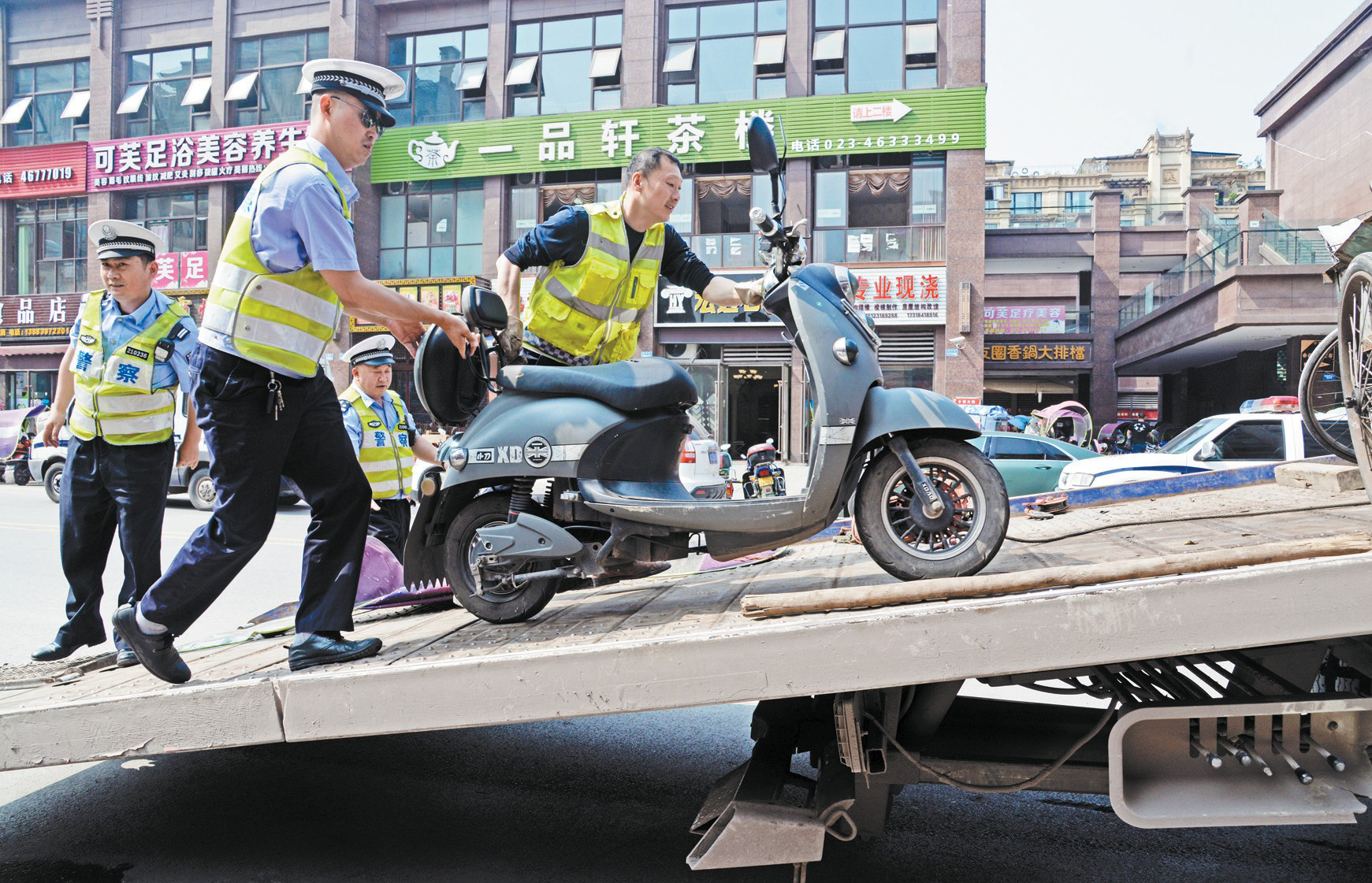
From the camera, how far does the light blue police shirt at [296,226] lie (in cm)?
266

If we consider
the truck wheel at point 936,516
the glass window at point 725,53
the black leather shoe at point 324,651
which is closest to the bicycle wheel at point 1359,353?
the truck wheel at point 936,516

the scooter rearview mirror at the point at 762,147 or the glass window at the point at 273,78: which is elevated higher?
the glass window at the point at 273,78

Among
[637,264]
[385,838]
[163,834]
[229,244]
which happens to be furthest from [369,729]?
[637,264]

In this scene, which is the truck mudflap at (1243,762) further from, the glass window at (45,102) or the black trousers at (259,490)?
the glass window at (45,102)

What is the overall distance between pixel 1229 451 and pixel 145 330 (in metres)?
9.90

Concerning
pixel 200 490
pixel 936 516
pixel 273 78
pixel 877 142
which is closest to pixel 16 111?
pixel 273 78

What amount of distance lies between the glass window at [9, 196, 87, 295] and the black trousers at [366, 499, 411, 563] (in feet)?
99.5

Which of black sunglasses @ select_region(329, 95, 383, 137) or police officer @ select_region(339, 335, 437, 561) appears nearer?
black sunglasses @ select_region(329, 95, 383, 137)

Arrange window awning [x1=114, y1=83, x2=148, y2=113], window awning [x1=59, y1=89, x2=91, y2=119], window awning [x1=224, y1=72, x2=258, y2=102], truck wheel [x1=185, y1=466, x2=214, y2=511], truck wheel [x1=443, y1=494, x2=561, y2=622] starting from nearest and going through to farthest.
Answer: truck wheel [x1=443, y1=494, x2=561, y2=622] < truck wheel [x1=185, y1=466, x2=214, y2=511] < window awning [x1=224, y1=72, x2=258, y2=102] < window awning [x1=114, y1=83, x2=148, y2=113] < window awning [x1=59, y1=89, x2=91, y2=119]

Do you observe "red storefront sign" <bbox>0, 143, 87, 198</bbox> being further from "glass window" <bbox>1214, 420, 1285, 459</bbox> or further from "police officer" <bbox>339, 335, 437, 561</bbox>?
"glass window" <bbox>1214, 420, 1285, 459</bbox>

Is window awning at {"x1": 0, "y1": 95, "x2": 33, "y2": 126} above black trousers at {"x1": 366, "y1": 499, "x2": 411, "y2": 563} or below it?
above

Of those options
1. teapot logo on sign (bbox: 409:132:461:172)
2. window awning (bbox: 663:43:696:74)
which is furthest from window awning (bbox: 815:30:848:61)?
teapot logo on sign (bbox: 409:132:461:172)

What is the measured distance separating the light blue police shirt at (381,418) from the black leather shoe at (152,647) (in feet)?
7.98

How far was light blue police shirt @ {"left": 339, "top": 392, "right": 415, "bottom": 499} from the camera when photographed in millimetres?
5121
